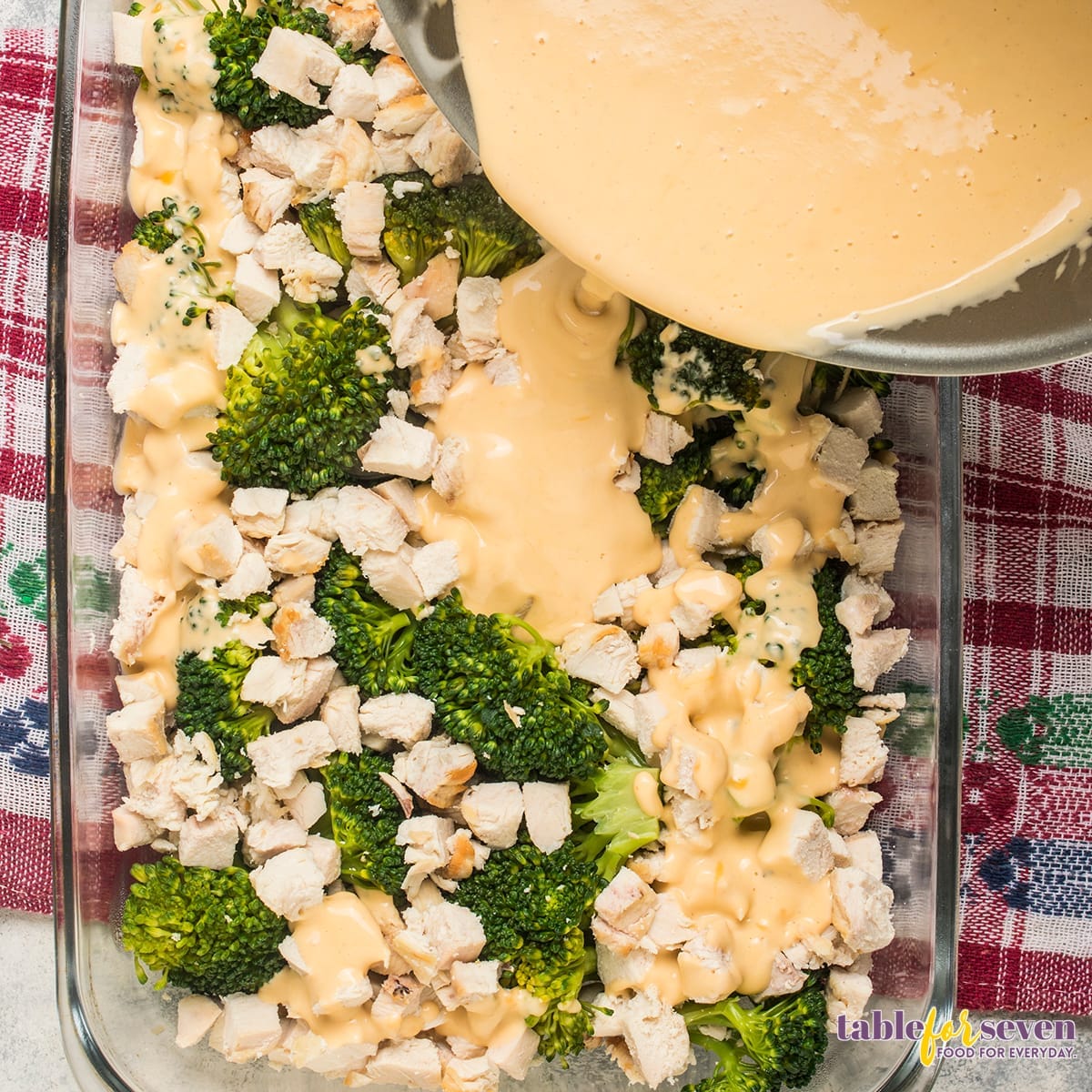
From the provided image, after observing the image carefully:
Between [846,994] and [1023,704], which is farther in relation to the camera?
[1023,704]

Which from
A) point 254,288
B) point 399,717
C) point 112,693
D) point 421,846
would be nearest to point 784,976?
point 421,846

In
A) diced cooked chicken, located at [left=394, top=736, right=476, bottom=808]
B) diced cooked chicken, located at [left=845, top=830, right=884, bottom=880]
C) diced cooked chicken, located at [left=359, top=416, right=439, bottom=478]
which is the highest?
diced cooked chicken, located at [left=359, top=416, right=439, bottom=478]

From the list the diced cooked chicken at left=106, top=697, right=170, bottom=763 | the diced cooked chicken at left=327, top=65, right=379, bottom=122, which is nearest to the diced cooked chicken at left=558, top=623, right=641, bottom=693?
the diced cooked chicken at left=106, top=697, right=170, bottom=763

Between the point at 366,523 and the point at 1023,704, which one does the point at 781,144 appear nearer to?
the point at 366,523

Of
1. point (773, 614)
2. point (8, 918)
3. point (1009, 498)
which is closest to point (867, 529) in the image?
point (773, 614)

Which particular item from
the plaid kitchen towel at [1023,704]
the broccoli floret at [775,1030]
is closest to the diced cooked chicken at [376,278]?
the plaid kitchen towel at [1023,704]

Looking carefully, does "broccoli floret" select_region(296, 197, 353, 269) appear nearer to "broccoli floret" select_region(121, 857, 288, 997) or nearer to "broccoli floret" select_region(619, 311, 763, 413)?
"broccoli floret" select_region(619, 311, 763, 413)

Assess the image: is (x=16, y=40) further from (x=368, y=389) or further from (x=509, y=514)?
(x=509, y=514)
